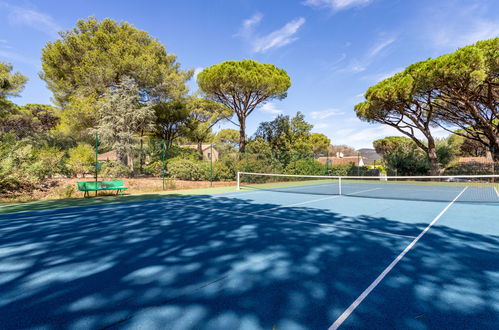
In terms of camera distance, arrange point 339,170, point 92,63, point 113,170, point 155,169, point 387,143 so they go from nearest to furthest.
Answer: point 113,170
point 155,169
point 92,63
point 339,170
point 387,143

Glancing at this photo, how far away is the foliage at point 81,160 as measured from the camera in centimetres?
1404

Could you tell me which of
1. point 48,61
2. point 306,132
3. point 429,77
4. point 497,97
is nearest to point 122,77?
point 48,61

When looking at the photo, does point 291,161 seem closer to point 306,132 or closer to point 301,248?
point 306,132

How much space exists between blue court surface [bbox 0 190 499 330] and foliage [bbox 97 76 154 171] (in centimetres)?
1261

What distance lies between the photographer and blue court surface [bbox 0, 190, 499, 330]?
6.89 ft

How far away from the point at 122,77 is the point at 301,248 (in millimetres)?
18580

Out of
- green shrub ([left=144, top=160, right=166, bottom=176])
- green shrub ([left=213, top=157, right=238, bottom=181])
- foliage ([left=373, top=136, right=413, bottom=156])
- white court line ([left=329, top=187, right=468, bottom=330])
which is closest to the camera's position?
white court line ([left=329, top=187, right=468, bottom=330])

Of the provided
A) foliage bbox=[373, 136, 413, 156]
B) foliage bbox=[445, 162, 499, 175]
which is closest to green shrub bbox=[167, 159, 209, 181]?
foliage bbox=[445, 162, 499, 175]

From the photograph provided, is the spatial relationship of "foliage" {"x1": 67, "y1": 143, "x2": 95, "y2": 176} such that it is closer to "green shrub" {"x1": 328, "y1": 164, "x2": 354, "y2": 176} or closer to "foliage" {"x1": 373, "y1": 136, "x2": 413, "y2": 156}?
"green shrub" {"x1": 328, "y1": 164, "x2": 354, "y2": 176}

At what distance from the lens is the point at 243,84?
70.0ft

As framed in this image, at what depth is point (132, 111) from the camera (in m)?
18.4

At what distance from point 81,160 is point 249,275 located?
49.4 ft

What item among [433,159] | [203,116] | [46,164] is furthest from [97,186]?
[433,159]

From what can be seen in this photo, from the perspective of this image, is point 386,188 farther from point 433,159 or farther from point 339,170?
point 433,159
